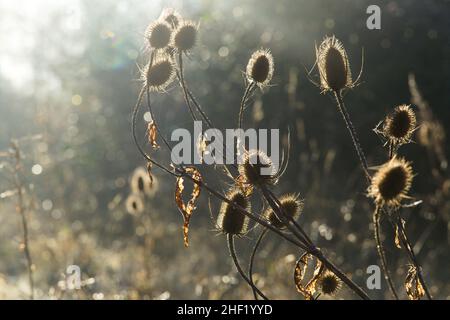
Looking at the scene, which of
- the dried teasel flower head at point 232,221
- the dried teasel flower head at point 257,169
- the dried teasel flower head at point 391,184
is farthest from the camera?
the dried teasel flower head at point 232,221

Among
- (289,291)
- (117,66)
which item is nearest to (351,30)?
(117,66)

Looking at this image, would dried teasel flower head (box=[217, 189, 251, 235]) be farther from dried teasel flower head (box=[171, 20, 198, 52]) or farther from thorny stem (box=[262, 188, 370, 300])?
dried teasel flower head (box=[171, 20, 198, 52])

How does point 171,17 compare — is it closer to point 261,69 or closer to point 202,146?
point 261,69

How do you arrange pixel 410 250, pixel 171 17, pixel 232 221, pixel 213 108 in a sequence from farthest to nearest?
pixel 213 108
pixel 171 17
pixel 232 221
pixel 410 250

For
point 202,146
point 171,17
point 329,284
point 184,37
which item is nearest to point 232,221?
point 202,146

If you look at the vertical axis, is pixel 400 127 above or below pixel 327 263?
above

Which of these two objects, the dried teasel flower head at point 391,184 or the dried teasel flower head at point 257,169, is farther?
the dried teasel flower head at point 257,169

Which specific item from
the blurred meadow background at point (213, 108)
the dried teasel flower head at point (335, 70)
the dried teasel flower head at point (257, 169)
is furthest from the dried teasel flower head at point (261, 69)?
the blurred meadow background at point (213, 108)

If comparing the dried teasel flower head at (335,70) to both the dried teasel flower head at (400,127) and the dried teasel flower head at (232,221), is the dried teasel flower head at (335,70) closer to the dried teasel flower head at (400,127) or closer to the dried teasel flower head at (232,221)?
the dried teasel flower head at (400,127)
